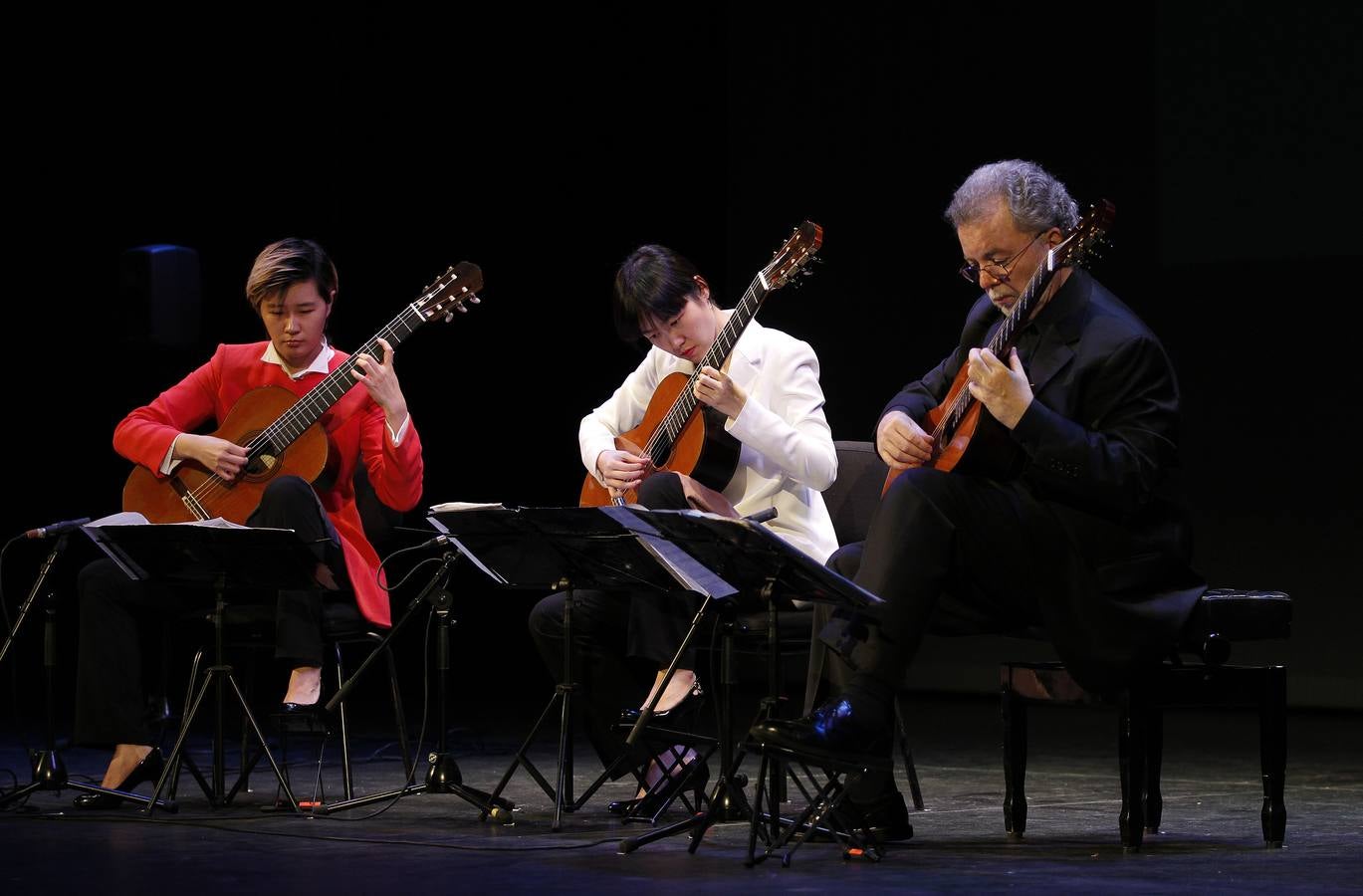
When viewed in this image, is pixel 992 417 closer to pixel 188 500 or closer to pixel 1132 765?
pixel 1132 765

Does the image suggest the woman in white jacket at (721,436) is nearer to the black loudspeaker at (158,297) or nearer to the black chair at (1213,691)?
the black chair at (1213,691)

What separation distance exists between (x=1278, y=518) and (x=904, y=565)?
12.3 feet

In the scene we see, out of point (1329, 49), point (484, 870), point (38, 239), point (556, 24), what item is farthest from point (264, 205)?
point (484, 870)

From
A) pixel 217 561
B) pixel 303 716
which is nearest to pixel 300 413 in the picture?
pixel 217 561

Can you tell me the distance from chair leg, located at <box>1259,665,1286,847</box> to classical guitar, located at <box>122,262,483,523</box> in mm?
2062

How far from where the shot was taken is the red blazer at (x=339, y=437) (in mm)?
4324

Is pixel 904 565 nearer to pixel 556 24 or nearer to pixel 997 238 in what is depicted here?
pixel 997 238

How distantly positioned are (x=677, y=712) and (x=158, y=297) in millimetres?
3142

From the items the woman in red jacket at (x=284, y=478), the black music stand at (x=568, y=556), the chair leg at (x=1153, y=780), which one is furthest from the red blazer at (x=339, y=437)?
the chair leg at (x=1153, y=780)

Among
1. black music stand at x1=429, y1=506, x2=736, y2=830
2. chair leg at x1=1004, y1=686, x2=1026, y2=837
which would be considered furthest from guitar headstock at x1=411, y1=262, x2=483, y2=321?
chair leg at x1=1004, y1=686, x2=1026, y2=837

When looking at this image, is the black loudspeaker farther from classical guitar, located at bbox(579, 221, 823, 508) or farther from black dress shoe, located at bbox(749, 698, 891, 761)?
black dress shoe, located at bbox(749, 698, 891, 761)

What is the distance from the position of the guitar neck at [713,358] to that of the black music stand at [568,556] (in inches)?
21.9

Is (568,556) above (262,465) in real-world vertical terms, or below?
below

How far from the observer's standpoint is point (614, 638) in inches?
162
